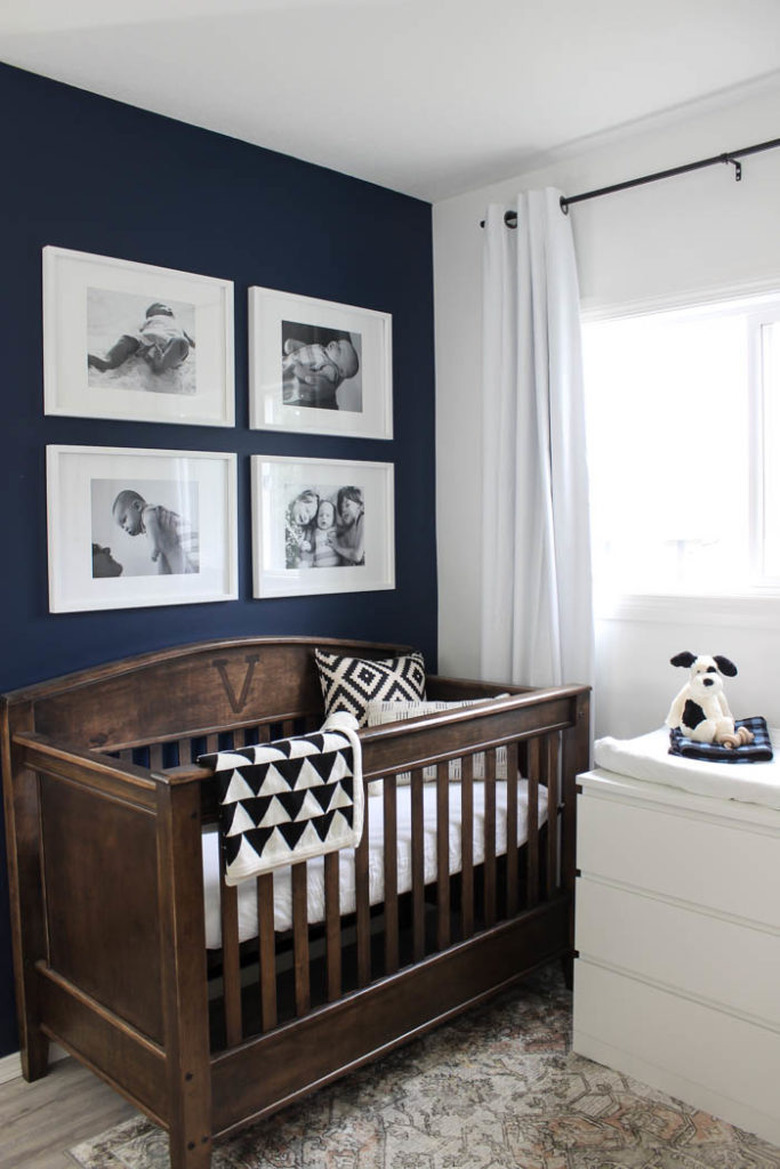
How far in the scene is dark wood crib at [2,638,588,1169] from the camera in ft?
5.87

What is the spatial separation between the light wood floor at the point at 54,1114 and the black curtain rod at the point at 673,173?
2.63m

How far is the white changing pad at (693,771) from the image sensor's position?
2047 mm

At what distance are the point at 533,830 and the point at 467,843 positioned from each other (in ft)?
0.91

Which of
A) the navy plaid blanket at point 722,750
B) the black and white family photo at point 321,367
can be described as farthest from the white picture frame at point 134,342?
the navy plaid blanket at point 722,750

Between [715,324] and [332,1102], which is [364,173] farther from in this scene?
[332,1102]

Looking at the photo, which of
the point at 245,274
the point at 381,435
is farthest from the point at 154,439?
the point at 381,435

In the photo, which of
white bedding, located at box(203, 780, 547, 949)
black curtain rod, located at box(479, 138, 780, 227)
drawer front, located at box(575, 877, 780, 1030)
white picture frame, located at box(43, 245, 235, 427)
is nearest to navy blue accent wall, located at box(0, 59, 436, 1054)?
white picture frame, located at box(43, 245, 235, 427)

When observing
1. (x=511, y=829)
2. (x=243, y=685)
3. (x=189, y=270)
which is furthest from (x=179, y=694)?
(x=189, y=270)

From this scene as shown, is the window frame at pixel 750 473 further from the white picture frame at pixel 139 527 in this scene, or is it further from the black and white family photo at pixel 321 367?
the white picture frame at pixel 139 527

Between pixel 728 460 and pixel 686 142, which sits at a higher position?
pixel 686 142

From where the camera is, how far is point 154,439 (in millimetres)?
2566

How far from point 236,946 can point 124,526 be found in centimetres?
112

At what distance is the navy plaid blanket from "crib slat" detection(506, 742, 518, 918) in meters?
0.40

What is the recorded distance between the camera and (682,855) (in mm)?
2164
